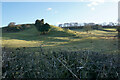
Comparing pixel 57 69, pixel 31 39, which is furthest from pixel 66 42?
pixel 57 69

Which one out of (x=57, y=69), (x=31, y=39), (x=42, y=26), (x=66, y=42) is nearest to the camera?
(x=57, y=69)

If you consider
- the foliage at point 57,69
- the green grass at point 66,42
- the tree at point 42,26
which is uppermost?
the tree at point 42,26

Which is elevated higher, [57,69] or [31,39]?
[31,39]

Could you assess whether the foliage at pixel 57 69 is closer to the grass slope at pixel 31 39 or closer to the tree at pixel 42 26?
the grass slope at pixel 31 39

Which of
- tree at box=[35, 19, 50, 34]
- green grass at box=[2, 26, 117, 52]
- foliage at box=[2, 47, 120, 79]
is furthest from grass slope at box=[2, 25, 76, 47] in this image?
foliage at box=[2, 47, 120, 79]

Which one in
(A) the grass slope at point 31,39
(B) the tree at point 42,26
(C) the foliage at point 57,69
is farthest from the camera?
(B) the tree at point 42,26

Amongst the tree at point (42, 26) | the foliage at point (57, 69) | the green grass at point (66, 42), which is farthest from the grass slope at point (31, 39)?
the foliage at point (57, 69)

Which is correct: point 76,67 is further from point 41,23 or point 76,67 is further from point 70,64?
point 41,23

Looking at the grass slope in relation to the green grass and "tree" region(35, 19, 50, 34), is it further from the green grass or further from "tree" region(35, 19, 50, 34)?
"tree" region(35, 19, 50, 34)

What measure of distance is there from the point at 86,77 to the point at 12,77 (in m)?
4.01

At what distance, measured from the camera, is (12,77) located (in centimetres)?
569

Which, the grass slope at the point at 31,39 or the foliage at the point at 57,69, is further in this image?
the grass slope at the point at 31,39

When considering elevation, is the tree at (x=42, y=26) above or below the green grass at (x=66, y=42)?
above

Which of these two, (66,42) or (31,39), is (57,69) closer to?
(66,42)
